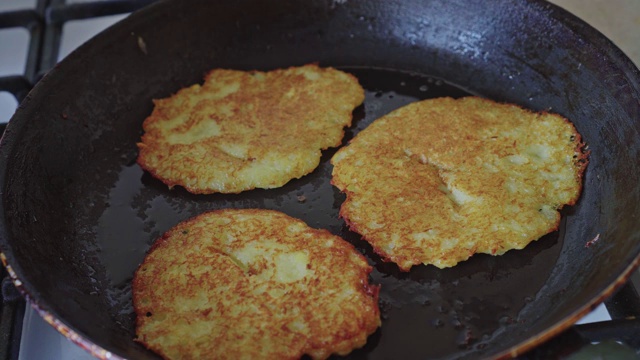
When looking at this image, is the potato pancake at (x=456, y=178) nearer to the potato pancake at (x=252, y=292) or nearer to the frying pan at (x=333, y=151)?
the frying pan at (x=333, y=151)

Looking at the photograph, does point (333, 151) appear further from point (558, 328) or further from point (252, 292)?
point (558, 328)

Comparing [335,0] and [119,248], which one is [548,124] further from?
[119,248]

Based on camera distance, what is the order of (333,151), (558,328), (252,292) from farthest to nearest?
(333,151)
(252,292)
(558,328)

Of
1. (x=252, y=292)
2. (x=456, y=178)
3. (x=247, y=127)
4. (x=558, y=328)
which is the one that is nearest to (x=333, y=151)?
(x=247, y=127)

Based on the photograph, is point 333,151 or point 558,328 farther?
point 333,151

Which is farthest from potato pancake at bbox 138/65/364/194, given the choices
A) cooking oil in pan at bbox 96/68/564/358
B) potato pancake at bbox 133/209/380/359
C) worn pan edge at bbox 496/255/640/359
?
worn pan edge at bbox 496/255/640/359

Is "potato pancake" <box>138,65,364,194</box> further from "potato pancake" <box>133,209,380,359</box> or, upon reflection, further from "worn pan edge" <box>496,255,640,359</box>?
"worn pan edge" <box>496,255,640,359</box>
